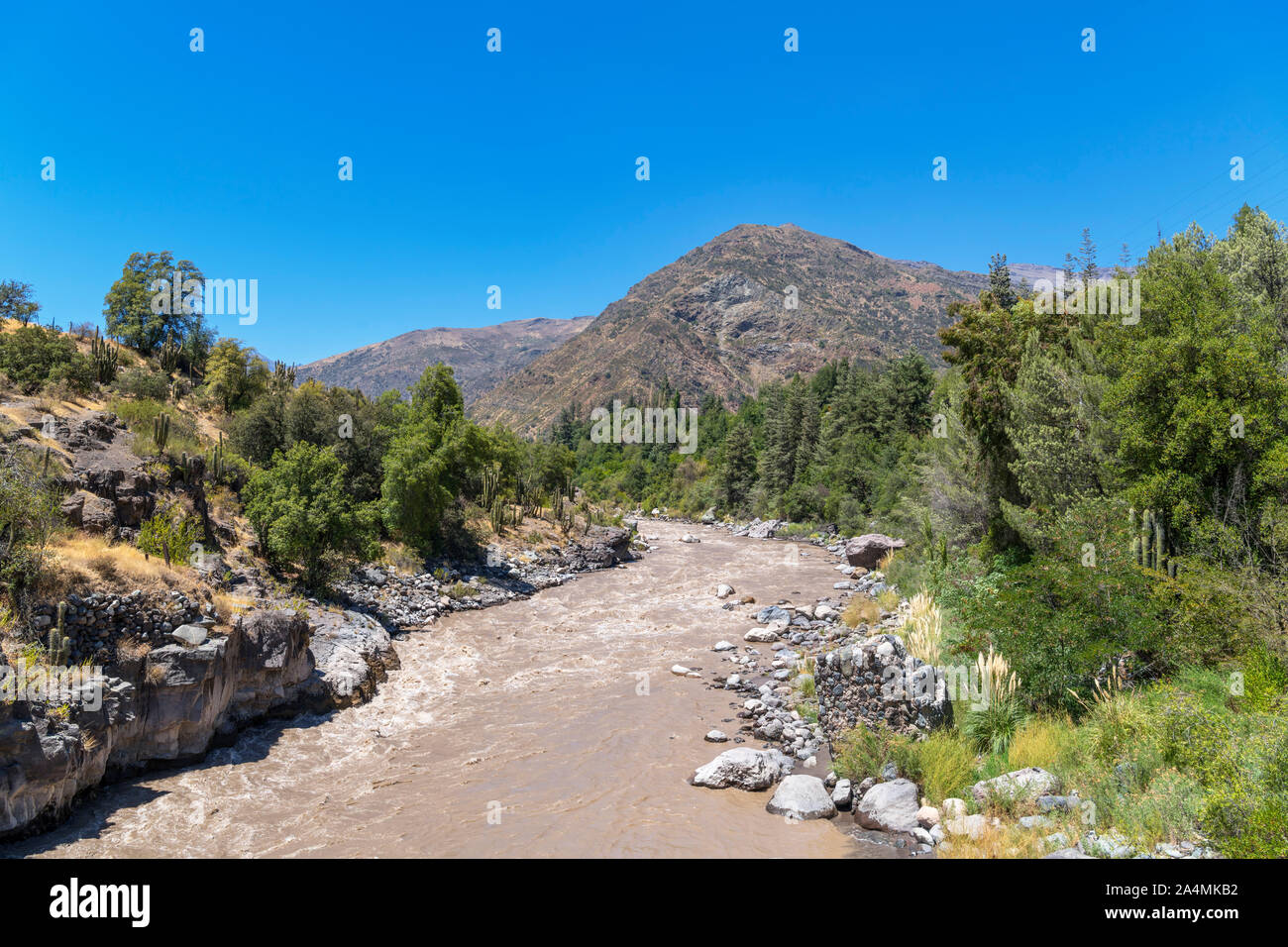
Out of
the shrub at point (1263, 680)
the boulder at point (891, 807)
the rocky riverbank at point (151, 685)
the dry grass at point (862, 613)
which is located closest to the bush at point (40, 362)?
the rocky riverbank at point (151, 685)

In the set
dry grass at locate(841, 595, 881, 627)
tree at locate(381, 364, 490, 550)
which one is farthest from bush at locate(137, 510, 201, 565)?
dry grass at locate(841, 595, 881, 627)

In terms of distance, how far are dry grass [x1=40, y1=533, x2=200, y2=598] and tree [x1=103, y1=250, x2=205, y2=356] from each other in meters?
24.6

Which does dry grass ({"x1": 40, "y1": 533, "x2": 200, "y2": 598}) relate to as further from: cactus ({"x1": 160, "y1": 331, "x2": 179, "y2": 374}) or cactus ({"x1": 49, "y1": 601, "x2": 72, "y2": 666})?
cactus ({"x1": 160, "y1": 331, "x2": 179, "y2": 374})

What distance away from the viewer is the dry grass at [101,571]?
31.9 ft

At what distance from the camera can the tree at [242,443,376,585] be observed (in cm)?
1717

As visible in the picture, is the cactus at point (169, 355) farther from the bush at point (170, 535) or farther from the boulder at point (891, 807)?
the boulder at point (891, 807)

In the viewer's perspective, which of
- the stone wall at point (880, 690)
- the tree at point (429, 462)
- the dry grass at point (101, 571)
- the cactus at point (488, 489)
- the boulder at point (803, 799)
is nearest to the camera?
the boulder at point (803, 799)

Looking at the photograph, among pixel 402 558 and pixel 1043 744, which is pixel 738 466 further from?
pixel 1043 744

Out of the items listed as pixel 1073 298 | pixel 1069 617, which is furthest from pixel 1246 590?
pixel 1073 298

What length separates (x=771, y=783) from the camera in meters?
9.93

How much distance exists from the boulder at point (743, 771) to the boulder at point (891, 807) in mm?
1577

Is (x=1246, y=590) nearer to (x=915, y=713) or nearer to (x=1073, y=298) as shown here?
(x=915, y=713)

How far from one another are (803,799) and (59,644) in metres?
11.1

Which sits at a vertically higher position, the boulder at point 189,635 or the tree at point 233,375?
the tree at point 233,375
